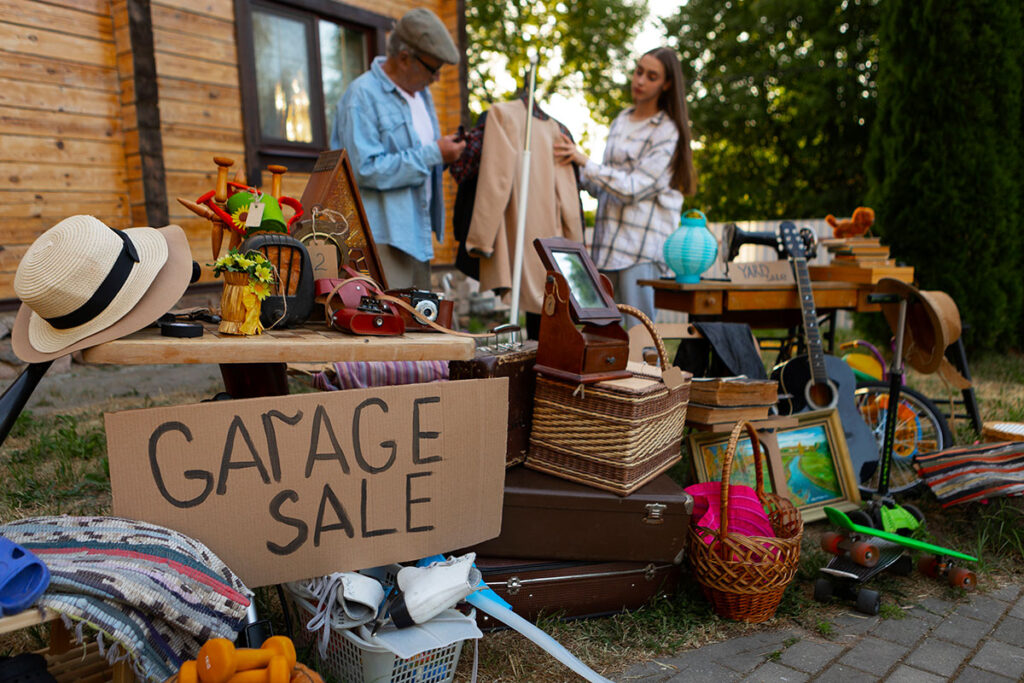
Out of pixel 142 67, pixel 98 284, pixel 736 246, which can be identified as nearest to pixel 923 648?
pixel 736 246

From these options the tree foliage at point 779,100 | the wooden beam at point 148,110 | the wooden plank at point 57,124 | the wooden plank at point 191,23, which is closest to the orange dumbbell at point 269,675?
the wooden beam at point 148,110

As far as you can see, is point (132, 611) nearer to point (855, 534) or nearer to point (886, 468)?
point (855, 534)

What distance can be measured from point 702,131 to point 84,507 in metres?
15.5

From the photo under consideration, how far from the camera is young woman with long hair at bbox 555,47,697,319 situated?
354cm

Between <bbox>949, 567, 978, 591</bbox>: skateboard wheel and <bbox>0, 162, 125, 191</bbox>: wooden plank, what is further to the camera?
<bbox>0, 162, 125, 191</bbox>: wooden plank

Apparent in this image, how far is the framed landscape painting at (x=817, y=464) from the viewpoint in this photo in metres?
3.06

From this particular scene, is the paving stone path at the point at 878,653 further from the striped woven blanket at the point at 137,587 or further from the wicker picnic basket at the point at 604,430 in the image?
the striped woven blanket at the point at 137,587

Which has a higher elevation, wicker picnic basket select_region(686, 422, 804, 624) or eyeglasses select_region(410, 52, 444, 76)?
eyeglasses select_region(410, 52, 444, 76)

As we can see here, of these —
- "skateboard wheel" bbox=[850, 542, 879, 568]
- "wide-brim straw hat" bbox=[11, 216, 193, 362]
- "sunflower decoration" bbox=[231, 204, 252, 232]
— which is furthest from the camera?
"skateboard wheel" bbox=[850, 542, 879, 568]

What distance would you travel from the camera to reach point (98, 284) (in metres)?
1.45

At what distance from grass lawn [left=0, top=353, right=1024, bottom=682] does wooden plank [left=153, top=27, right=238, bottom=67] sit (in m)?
2.73

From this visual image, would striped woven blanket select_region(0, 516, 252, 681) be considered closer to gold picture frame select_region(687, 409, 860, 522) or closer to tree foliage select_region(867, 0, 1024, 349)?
gold picture frame select_region(687, 409, 860, 522)

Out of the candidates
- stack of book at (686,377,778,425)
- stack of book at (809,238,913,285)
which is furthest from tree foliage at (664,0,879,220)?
stack of book at (686,377,778,425)

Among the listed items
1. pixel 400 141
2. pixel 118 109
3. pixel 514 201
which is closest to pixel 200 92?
pixel 118 109
